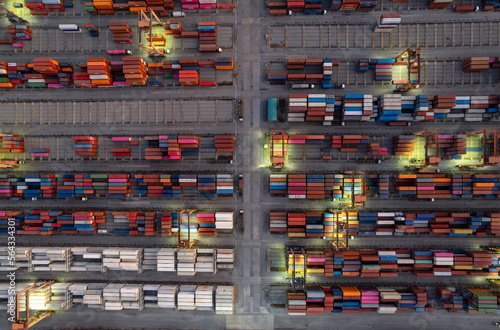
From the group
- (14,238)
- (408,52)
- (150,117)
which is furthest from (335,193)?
(14,238)

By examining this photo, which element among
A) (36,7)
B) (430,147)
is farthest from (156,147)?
(430,147)

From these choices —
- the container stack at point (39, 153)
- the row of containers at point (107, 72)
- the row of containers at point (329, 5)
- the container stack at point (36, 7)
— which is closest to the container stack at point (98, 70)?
the row of containers at point (107, 72)

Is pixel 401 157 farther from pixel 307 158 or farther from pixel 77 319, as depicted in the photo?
pixel 77 319

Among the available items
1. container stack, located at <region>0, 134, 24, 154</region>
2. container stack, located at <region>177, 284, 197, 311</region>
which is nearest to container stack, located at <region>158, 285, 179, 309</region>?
container stack, located at <region>177, 284, 197, 311</region>

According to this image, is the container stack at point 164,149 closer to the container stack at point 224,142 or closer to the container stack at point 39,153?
the container stack at point 224,142

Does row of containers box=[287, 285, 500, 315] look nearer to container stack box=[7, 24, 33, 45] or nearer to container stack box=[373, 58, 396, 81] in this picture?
container stack box=[373, 58, 396, 81]
